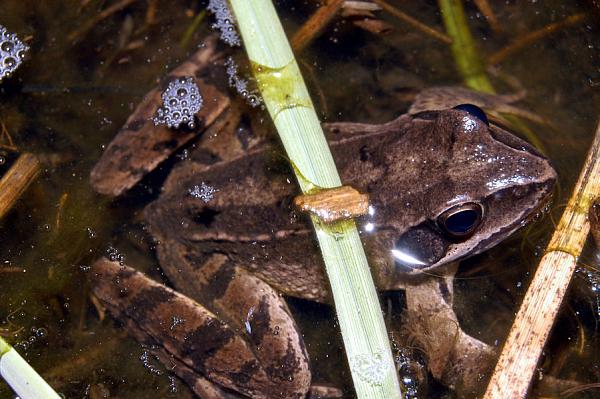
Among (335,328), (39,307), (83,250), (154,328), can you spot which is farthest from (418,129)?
(39,307)

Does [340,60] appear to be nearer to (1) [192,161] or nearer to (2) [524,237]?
(1) [192,161]

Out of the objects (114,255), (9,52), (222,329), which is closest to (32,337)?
(114,255)

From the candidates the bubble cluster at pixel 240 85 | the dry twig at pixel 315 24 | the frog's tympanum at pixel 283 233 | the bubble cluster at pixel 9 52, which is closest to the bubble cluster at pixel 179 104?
the bubble cluster at pixel 240 85

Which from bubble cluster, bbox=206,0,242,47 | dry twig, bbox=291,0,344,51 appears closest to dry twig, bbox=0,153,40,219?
bubble cluster, bbox=206,0,242,47

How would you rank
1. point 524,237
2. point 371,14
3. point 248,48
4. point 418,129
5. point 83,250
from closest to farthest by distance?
point 248,48, point 418,129, point 524,237, point 83,250, point 371,14

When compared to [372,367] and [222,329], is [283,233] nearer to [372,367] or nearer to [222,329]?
[222,329]
